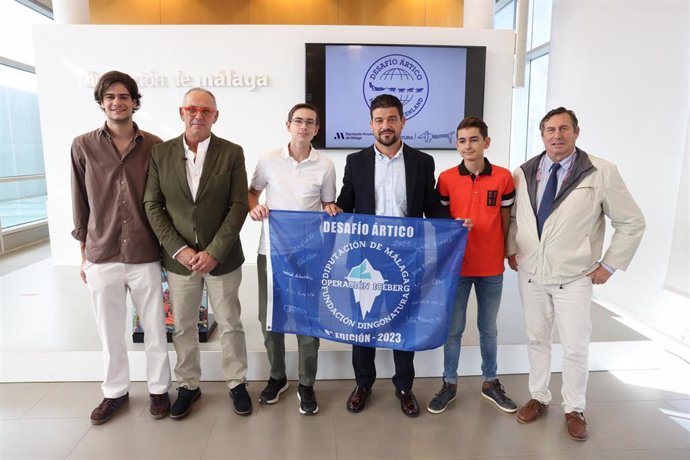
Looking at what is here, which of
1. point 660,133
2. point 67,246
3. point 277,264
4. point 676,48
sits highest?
point 676,48

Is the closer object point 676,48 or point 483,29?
point 676,48

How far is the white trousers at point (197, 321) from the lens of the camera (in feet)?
8.16

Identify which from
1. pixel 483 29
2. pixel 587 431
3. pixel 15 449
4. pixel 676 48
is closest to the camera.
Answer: pixel 15 449

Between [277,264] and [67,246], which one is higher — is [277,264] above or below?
above

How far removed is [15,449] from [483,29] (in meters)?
5.71

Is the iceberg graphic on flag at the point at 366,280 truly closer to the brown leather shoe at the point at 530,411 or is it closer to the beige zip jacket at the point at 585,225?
the beige zip jacket at the point at 585,225

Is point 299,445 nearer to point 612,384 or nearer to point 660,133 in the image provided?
point 612,384

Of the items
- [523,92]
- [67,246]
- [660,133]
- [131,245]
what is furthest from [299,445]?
[523,92]

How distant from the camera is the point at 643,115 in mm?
3982

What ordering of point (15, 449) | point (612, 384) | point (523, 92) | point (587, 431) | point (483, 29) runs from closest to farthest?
1. point (15, 449)
2. point (587, 431)
3. point (612, 384)
4. point (483, 29)
5. point (523, 92)

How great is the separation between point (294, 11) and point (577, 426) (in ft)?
21.9

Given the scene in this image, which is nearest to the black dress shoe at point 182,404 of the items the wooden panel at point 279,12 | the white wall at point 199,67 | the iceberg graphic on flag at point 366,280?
the iceberg graphic on flag at point 366,280

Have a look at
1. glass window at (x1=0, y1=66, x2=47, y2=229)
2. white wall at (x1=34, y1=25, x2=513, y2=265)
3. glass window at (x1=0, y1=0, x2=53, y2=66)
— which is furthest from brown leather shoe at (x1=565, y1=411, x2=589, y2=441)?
glass window at (x1=0, y1=0, x2=53, y2=66)

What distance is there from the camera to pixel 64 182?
215 inches
